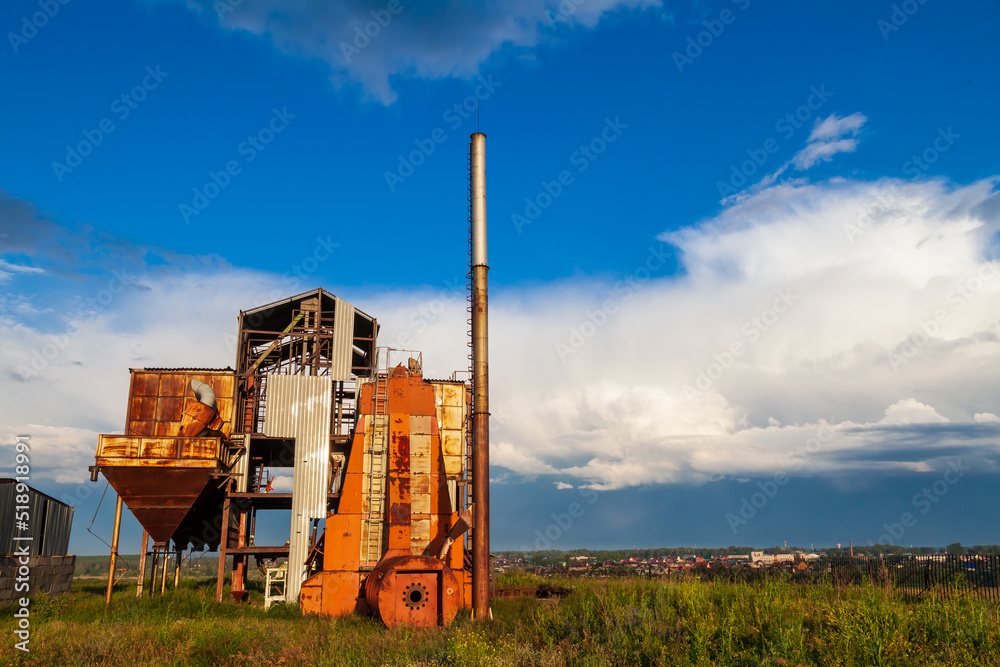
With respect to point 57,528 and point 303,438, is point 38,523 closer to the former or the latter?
point 57,528

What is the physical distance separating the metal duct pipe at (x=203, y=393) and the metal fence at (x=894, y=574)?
20.8m

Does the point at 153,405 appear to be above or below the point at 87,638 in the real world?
above

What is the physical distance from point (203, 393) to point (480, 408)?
54.4ft

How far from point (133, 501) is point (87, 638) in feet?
36.3

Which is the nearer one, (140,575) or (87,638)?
(87,638)

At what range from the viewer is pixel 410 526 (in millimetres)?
27391

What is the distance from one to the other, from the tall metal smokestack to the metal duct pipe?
51.8 ft

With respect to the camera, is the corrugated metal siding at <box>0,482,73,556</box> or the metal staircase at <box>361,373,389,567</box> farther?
the corrugated metal siding at <box>0,482,73,556</box>

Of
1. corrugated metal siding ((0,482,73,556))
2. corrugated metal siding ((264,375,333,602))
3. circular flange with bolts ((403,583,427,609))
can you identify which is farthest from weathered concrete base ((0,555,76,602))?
circular flange with bolts ((403,583,427,609))

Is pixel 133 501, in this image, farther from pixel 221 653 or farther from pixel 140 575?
pixel 221 653

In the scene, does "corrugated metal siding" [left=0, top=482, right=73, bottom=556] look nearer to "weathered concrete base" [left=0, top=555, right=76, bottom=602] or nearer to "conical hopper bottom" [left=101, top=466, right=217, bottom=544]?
"weathered concrete base" [left=0, top=555, right=76, bottom=602]

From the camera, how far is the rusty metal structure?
2306 cm

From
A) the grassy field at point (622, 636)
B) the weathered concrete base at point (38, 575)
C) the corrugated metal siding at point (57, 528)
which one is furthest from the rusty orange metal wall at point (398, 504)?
the corrugated metal siding at point (57, 528)

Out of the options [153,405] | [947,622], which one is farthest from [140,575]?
[947,622]
